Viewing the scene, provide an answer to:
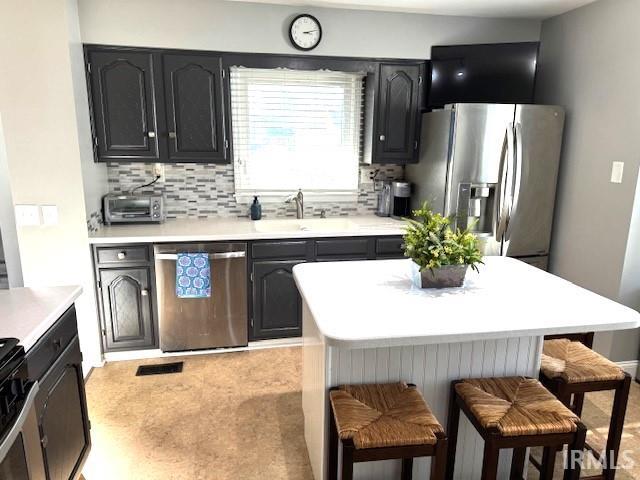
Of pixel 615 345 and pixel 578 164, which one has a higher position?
pixel 578 164

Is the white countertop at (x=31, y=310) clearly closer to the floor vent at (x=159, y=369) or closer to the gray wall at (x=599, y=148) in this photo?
the floor vent at (x=159, y=369)

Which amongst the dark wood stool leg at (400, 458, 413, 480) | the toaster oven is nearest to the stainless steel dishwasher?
the toaster oven

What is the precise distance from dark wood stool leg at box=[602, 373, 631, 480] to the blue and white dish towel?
2410 millimetres

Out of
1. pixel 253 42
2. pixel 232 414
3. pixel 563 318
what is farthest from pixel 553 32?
pixel 232 414

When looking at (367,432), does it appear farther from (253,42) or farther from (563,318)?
(253,42)

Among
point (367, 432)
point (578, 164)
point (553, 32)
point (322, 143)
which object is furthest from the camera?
point (322, 143)

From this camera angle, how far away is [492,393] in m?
1.70

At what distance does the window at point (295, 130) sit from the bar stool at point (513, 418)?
240 centimetres

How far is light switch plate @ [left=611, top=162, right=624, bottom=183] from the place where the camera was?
2846 mm

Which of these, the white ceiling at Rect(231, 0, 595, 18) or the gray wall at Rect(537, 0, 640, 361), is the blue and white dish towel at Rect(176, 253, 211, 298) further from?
the gray wall at Rect(537, 0, 640, 361)

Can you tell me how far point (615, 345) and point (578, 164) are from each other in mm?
1279

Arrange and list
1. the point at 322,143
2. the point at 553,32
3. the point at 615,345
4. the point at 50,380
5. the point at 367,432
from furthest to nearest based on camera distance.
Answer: the point at 322,143 < the point at 553,32 < the point at 615,345 < the point at 50,380 < the point at 367,432

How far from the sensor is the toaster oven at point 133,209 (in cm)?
326

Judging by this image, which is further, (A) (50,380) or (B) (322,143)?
(B) (322,143)
